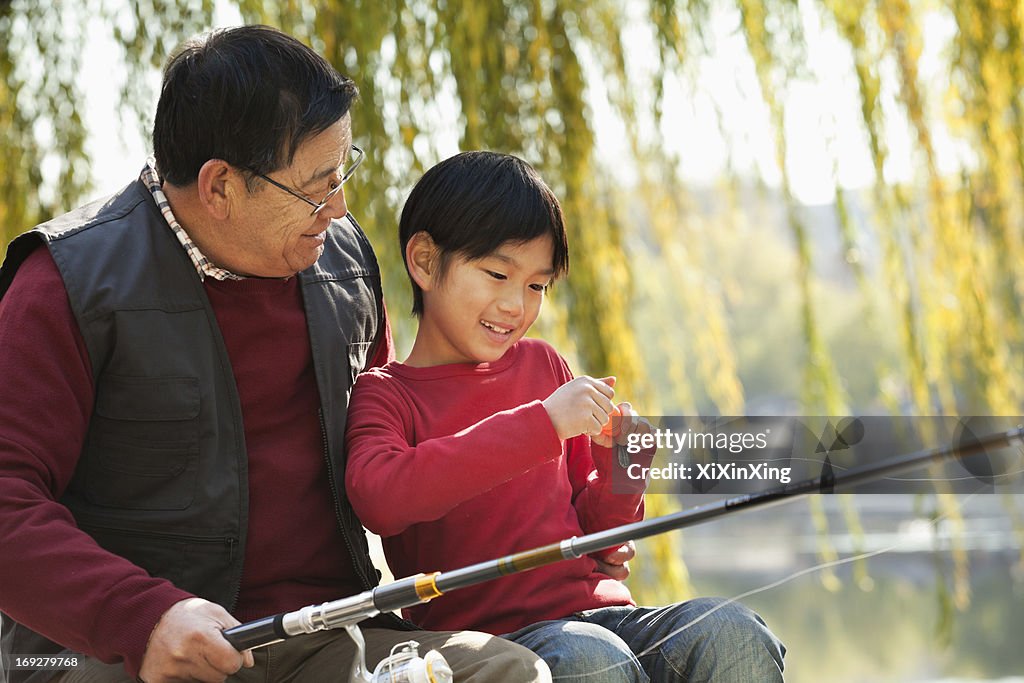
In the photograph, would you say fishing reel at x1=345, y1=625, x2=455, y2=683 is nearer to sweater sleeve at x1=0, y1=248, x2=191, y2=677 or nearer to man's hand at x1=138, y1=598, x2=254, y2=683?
man's hand at x1=138, y1=598, x2=254, y2=683

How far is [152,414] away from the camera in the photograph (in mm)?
1655

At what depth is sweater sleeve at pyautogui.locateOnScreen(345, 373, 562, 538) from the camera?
1.60m

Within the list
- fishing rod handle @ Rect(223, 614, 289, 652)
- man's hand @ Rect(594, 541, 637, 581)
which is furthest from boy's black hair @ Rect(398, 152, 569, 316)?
fishing rod handle @ Rect(223, 614, 289, 652)

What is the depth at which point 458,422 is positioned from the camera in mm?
1805

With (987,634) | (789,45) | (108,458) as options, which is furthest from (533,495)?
(987,634)

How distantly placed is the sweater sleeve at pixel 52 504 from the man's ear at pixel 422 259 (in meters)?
0.50

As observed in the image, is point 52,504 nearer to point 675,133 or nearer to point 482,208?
point 482,208

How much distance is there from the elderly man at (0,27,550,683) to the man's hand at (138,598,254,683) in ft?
0.11

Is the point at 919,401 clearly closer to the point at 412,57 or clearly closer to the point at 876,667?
the point at 412,57

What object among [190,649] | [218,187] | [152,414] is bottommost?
[190,649]

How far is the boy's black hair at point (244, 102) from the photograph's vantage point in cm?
167

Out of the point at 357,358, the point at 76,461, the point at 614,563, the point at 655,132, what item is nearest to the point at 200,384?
the point at 76,461

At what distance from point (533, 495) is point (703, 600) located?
0.99 ft

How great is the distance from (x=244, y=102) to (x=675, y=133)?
164 centimetres
